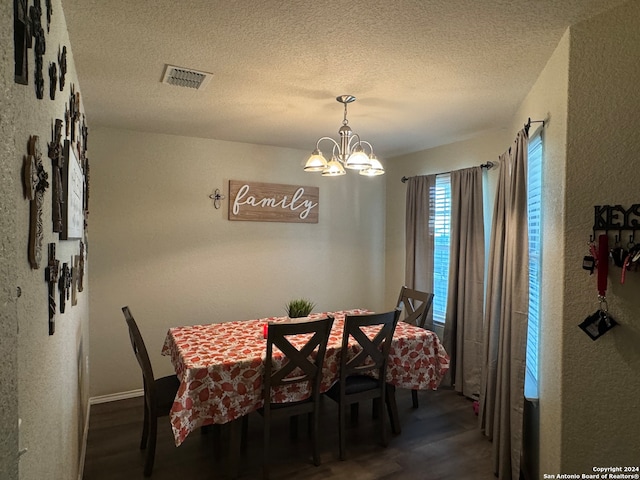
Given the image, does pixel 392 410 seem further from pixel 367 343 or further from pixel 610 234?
pixel 610 234

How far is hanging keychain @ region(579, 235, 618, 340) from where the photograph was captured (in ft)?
5.34

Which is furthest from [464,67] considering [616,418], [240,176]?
[240,176]

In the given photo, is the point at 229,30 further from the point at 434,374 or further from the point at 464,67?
the point at 434,374

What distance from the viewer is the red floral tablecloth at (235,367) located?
7.13ft

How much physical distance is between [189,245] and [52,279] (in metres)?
2.45

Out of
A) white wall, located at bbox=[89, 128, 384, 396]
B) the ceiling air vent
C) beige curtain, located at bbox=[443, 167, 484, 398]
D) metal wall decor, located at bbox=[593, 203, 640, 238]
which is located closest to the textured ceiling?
the ceiling air vent

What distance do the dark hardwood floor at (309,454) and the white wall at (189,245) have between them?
0.86m

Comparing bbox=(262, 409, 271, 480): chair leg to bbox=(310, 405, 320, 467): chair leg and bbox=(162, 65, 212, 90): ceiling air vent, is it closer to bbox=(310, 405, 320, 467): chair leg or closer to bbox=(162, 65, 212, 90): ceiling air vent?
bbox=(310, 405, 320, 467): chair leg

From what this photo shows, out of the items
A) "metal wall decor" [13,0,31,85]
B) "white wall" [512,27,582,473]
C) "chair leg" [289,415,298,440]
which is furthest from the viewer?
"chair leg" [289,415,298,440]

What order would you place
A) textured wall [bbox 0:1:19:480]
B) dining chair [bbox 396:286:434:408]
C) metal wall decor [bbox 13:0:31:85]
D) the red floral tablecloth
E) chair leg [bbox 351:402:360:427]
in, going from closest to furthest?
textured wall [bbox 0:1:19:480] < metal wall decor [bbox 13:0:31:85] < the red floral tablecloth < chair leg [bbox 351:402:360:427] < dining chair [bbox 396:286:434:408]

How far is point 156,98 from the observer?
267cm

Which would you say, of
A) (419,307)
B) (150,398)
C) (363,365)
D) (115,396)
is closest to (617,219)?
(363,365)

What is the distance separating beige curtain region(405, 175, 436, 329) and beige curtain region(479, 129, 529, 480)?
135 cm

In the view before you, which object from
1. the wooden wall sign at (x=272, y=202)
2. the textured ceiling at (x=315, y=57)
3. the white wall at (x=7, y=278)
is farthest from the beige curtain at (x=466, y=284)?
the white wall at (x=7, y=278)
